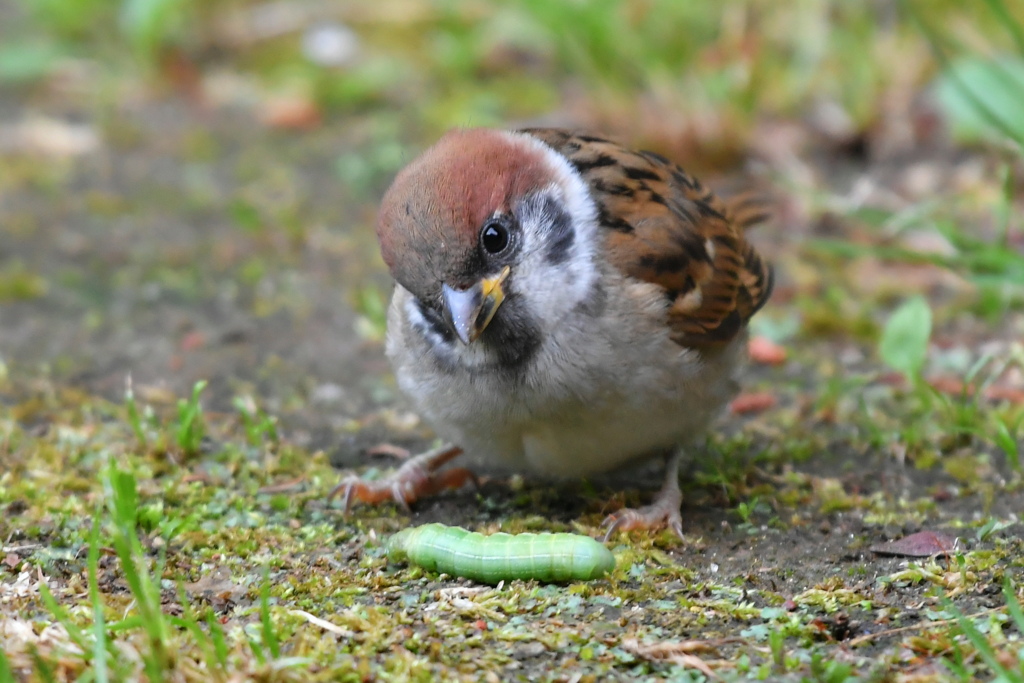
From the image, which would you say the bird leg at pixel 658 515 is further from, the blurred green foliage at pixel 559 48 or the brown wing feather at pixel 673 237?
the blurred green foliage at pixel 559 48

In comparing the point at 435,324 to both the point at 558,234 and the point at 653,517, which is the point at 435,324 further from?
the point at 653,517

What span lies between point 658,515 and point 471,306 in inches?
36.5

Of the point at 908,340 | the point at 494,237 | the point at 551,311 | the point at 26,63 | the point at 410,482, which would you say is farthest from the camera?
the point at 26,63

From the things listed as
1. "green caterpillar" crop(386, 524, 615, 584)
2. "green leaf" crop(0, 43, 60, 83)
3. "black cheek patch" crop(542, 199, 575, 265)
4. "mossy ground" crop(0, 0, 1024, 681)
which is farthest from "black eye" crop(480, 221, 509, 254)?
"green leaf" crop(0, 43, 60, 83)

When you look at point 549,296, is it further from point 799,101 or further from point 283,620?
point 799,101

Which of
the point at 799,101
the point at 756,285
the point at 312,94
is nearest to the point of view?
the point at 756,285

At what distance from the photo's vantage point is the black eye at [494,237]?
10.4ft

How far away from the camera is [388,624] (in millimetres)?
2801

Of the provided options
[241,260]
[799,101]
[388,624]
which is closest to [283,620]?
[388,624]

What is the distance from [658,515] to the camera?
3.58 meters

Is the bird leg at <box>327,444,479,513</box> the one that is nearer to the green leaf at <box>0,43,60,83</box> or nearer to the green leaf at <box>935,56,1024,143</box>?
the green leaf at <box>935,56,1024,143</box>

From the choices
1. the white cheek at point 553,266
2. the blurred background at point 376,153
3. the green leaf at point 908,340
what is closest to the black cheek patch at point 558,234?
Result: the white cheek at point 553,266

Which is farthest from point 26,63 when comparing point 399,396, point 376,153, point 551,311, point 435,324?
point 551,311

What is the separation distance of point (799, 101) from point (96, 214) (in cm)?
386
